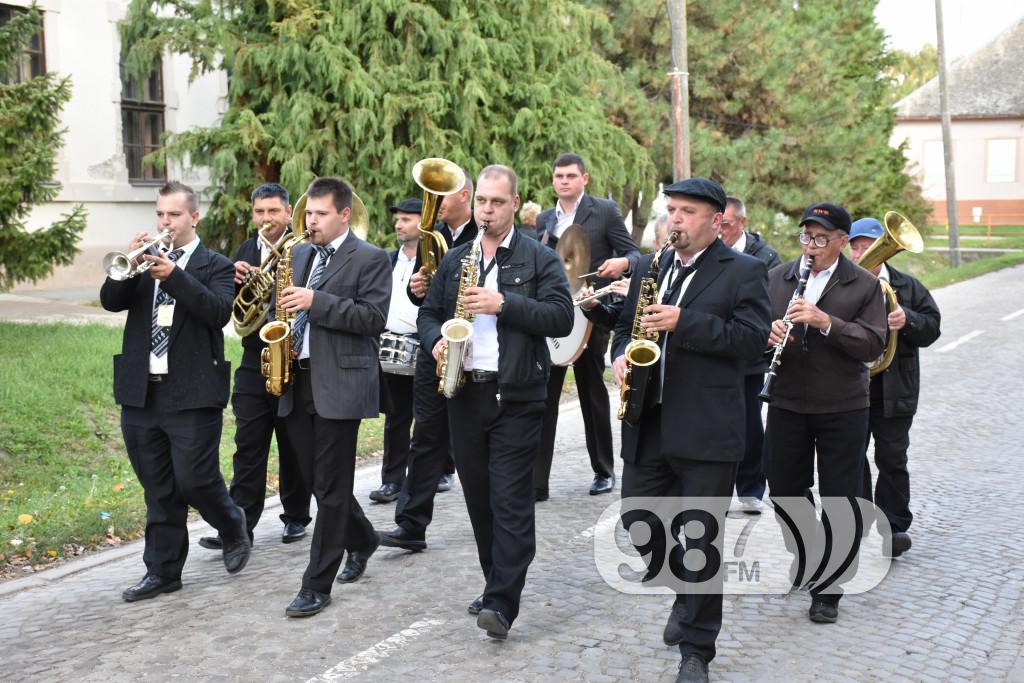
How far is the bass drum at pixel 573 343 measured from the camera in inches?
323

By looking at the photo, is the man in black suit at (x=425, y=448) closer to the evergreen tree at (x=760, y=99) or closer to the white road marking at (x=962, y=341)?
the white road marking at (x=962, y=341)

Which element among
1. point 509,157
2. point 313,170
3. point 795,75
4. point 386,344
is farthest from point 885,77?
point 386,344

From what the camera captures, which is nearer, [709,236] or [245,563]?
[709,236]

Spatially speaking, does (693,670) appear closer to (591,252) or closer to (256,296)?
(256,296)

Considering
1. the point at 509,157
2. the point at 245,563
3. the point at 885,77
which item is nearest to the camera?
the point at 245,563

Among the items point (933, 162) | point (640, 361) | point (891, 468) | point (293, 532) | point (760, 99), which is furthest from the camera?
point (933, 162)

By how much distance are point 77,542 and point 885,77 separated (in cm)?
3249

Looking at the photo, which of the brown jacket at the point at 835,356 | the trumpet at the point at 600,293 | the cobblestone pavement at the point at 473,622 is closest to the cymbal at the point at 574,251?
the trumpet at the point at 600,293

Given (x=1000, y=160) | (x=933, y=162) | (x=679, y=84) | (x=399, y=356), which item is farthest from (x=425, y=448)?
(x=933, y=162)

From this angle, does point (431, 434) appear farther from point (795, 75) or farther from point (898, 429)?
point (795, 75)

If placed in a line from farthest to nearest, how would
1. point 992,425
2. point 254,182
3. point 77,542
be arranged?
point 254,182 < point 992,425 < point 77,542

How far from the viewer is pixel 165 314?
628 centimetres

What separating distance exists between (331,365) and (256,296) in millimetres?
991

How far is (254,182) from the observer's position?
17.1 meters
